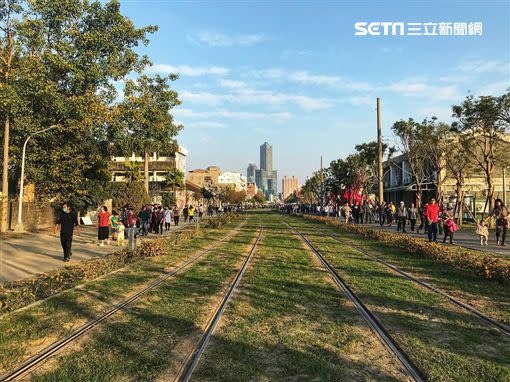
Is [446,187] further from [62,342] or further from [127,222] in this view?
[62,342]

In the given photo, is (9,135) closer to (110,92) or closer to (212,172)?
(110,92)

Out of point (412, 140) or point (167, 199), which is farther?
point (167, 199)

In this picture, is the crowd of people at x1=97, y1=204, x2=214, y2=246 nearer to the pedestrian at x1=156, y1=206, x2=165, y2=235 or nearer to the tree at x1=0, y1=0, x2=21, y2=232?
the pedestrian at x1=156, y1=206, x2=165, y2=235

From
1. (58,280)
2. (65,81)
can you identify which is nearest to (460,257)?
(58,280)

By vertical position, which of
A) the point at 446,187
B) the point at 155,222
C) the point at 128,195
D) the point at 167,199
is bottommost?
the point at 155,222

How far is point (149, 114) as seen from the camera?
25.4 m

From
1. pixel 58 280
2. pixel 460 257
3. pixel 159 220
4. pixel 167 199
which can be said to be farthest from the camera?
pixel 167 199

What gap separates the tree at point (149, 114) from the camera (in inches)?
974

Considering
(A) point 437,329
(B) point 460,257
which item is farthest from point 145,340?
(B) point 460,257

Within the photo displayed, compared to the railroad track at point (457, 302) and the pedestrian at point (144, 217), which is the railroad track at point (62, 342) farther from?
the pedestrian at point (144, 217)

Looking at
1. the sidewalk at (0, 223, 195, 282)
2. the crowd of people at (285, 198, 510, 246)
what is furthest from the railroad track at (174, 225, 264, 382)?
the crowd of people at (285, 198, 510, 246)

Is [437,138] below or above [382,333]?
above

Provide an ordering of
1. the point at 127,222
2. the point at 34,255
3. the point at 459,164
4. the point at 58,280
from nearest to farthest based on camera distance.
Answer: the point at 58,280, the point at 34,255, the point at 127,222, the point at 459,164

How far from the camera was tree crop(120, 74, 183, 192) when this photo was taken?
24.7 metres
